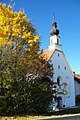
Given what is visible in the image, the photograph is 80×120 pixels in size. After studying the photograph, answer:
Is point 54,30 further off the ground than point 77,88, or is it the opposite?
point 54,30

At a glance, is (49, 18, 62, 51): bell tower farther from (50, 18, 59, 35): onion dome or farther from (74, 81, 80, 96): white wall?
(74, 81, 80, 96): white wall

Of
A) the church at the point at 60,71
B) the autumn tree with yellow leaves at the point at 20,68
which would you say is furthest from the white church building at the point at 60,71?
the autumn tree with yellow leaves at the point at 20,68

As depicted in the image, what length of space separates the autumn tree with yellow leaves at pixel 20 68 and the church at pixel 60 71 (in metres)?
20.7

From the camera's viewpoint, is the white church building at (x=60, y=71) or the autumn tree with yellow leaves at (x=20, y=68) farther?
the white church building at (x=60, y=71)

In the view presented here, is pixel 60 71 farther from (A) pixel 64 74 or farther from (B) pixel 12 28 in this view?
(B) pixel 12 28

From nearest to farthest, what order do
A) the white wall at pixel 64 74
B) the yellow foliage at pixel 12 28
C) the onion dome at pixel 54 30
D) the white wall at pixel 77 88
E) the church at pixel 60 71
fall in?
the yellow foliage at pixel 12 28 → the church at pixel 60 71 → the white wall at pixel 64 74 → the onion dome at pixel 54 30 → the white wall at pixel 77 88

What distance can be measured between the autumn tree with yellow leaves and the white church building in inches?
818

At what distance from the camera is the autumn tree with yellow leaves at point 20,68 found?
925 inches

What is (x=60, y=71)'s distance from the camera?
52.9 meters

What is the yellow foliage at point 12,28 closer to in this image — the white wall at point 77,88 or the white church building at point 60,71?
the white church building at point 60,71

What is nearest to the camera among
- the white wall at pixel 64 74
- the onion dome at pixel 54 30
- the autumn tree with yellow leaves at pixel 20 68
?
the autumn tree with yellow leaves at pixel 20 68

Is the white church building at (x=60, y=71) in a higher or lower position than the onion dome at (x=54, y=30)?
lower

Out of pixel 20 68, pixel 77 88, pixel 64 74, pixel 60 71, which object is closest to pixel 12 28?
pixel 20 68

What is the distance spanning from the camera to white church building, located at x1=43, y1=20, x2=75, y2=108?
51.4m
